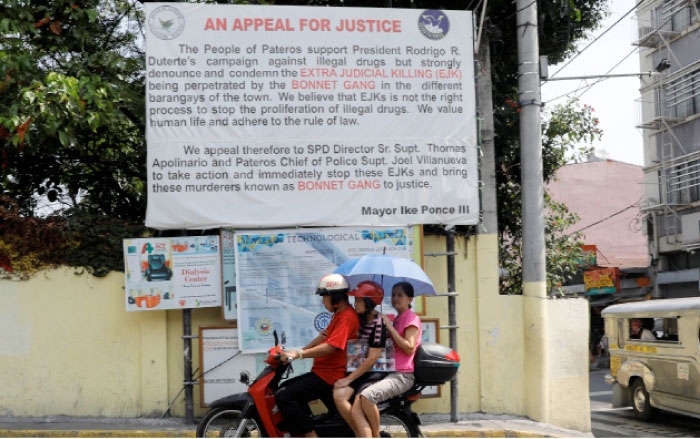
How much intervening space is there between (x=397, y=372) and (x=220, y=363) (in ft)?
11.2

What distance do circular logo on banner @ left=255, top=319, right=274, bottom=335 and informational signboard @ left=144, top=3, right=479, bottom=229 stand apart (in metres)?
1.19

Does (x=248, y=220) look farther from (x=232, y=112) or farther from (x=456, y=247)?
(x=456, y=247)

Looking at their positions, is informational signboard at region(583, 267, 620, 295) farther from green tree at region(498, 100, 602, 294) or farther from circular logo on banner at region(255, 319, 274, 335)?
circular logo on banner at region(255, 319, 274, 335)

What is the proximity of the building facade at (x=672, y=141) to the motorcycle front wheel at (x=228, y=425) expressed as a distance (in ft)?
68.2

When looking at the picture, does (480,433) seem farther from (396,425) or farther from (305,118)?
(305,118)

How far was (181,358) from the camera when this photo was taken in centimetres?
886

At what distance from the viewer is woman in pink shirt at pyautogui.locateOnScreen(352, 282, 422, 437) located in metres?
5.75

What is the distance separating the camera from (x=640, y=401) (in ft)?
42.2

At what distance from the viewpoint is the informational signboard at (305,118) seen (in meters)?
8.62

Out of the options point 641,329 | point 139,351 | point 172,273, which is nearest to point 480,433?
point 172,273

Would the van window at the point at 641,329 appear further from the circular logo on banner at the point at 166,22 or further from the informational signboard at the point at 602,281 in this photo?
the informational signboard at the point at 602,281

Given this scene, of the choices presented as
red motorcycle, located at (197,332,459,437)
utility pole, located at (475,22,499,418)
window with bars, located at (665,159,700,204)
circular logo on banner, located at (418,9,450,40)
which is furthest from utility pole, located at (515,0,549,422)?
window with bars, located at (665,159,700,204)
